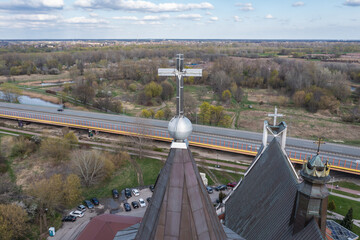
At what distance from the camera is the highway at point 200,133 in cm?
3877

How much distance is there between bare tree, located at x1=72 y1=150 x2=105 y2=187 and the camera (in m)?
34.8

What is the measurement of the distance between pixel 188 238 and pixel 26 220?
1032 inches

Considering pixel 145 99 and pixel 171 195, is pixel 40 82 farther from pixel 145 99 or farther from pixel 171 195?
pixel 171 195

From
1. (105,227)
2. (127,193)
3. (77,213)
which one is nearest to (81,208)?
(77,213)

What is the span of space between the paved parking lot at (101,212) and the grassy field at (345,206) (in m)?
13.8

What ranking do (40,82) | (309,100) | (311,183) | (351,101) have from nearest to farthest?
(311,183) < (309,100) < (351,101) < (40,82)

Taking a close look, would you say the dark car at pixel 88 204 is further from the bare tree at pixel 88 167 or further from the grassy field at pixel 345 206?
the grassy field at pixel 345 206

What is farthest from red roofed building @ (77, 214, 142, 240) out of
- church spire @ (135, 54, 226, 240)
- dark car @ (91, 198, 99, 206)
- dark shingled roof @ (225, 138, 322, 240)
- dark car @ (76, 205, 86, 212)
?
church spire @ (135, 54, 226, 240)

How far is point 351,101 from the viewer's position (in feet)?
253

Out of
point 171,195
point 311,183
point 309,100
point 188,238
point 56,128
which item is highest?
point 171,195

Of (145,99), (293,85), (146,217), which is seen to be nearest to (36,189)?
(146,217)

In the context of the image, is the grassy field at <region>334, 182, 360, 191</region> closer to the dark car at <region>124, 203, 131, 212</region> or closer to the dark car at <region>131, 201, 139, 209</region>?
the dark car at <region>131, 201, 139, 209</region>

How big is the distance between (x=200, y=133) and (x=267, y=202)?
32663 mm

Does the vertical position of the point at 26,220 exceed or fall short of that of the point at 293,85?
it falls short
